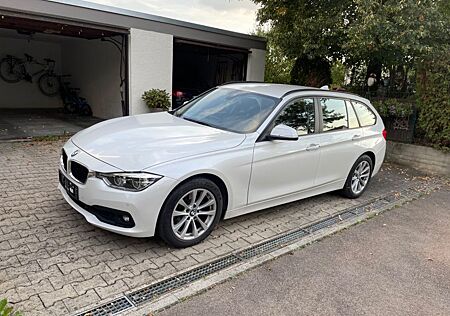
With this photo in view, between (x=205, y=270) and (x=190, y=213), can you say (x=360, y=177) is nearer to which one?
(x=190, y=213)

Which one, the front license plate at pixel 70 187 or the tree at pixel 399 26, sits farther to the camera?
the tree at pixel 399 26

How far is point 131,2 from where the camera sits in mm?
10945

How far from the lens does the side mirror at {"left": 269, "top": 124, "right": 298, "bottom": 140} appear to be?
373 cm

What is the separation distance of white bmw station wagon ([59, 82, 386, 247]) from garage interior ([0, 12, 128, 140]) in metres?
5.87

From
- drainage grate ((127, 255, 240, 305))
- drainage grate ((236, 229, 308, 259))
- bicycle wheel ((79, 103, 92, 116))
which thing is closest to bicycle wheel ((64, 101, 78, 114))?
bicycle wheel ((79, 103, 92, 116))

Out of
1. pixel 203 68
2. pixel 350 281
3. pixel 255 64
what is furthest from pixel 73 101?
pixel 350 281

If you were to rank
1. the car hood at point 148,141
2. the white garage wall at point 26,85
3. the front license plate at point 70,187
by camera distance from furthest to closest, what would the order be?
the white garage wall at point 26,85
the front license plate at point 70,187
the car hood at point 148,141

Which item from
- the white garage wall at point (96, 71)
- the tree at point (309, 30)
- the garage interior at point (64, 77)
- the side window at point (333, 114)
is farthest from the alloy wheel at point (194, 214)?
the white garage wall at point (96, 71)

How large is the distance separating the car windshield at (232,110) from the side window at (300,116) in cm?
18

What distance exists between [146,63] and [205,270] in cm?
763

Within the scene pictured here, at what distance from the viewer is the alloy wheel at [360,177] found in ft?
17.4

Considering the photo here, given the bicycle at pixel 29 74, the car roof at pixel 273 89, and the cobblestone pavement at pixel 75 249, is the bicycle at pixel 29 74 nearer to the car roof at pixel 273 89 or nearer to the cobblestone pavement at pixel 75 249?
the cobblestone pavement at pixel 75 249

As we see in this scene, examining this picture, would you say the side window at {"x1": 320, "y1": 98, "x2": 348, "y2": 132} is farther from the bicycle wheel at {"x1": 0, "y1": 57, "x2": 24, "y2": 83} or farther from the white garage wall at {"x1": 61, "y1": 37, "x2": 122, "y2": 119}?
the bicycle wheel at {"x1": 0, "y1": 57, "x2": 24, "y2": 83}

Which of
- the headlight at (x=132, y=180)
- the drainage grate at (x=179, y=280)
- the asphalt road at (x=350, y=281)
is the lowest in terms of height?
Result: the asphalt road at (x=350, y=281)
